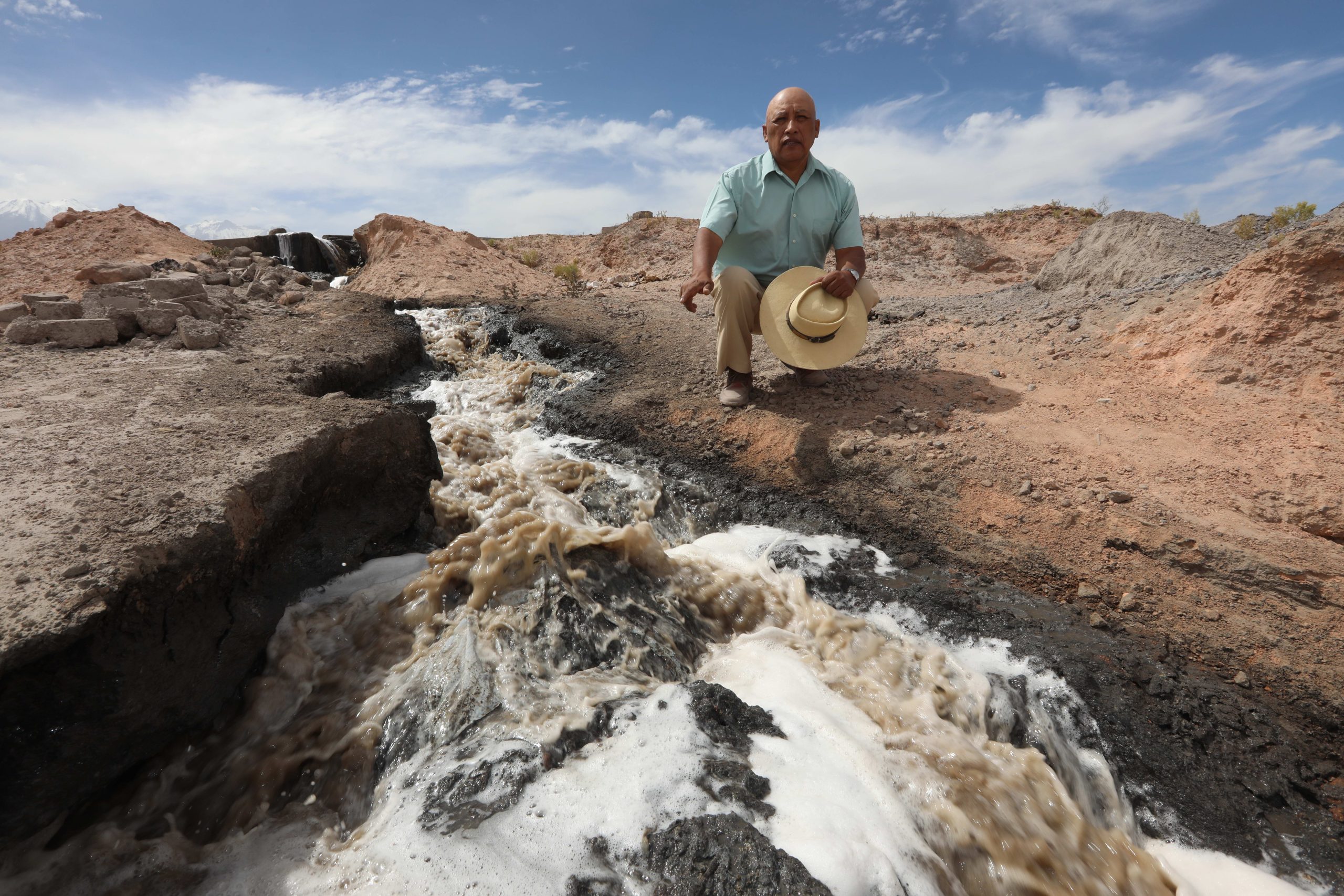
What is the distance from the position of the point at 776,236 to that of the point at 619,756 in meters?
2.68

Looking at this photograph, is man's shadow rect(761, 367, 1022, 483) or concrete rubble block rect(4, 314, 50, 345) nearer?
man's shadow rect(761, 367, 1022, 483)

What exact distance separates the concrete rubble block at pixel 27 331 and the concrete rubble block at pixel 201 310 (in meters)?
0.75

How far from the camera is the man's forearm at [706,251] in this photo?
3.17 metres

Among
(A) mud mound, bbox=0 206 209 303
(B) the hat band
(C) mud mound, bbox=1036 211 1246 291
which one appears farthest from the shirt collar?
(A) mud mound, bbox=0 206 209 303

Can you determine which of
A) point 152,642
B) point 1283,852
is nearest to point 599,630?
point 152,642

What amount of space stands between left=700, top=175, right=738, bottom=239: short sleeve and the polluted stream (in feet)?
5.48

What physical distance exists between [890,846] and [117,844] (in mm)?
1827

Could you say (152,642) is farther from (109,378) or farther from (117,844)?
(109,378)

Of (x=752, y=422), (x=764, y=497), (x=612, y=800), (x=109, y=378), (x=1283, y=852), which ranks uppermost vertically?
(x=109, y=378)

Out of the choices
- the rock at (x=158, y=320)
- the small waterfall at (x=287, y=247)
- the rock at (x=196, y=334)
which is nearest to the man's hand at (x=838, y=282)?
the rock at (x=196, y=334)

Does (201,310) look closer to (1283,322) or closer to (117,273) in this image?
(117,273)

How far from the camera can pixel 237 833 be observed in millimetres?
1573

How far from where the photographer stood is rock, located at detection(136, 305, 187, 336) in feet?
13.3

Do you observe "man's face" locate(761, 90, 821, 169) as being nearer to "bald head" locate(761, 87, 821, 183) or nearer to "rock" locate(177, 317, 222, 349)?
"bald head" locate(761, 87, 821, 183)
